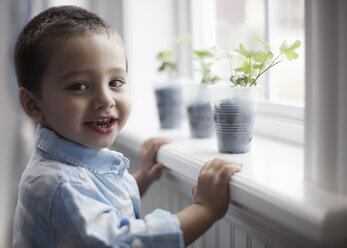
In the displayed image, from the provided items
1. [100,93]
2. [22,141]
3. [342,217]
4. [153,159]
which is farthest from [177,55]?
[342,217]

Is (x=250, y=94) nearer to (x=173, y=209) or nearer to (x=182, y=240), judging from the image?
(x=182, y=240)

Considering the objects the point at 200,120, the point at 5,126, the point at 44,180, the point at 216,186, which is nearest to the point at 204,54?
the point at 200,120

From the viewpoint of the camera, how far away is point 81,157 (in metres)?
0.79

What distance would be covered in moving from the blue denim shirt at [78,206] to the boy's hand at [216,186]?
0.07m

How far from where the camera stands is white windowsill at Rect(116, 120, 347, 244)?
0.54 meters

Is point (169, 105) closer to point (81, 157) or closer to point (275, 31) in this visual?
point (275, 31)

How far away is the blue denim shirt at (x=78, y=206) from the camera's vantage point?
2.20ft

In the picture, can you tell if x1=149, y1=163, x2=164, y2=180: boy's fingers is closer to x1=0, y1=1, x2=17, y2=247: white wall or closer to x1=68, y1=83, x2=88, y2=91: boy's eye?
x1=68, y1=83, x2=88, y2=91: boy's eye

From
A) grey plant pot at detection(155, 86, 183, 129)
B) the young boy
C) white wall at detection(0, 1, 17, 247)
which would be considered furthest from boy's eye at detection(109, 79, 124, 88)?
white wall at detection(0, 1, 17, 247)

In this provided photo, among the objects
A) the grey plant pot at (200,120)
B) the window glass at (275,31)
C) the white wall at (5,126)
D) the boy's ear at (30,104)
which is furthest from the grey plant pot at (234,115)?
the white wall at (5,126)

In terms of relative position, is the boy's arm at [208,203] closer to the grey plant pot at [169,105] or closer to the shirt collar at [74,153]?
the shirt collar at [74,153]

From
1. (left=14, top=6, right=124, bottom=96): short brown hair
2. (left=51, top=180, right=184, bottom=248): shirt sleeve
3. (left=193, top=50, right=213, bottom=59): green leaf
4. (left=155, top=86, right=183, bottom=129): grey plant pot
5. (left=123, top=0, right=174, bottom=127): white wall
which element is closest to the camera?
(left=51, top=180, right=184, bottom=248): shirt sleeve

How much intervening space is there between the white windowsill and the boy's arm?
0.06 feet

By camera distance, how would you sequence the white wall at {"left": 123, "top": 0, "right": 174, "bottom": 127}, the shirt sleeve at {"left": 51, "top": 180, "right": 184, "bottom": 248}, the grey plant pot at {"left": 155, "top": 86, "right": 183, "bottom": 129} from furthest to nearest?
1. the white wall at {"left": 123, "top": 0, "right": 174, "bottom": 127}
2. the grey plant pot at {"left": 155, "top": 86, "right": 183, "bottom": 129}
3. the shirt sleeve at {"left": 51, "top": 180, "right": 184, "bottom": 248}
